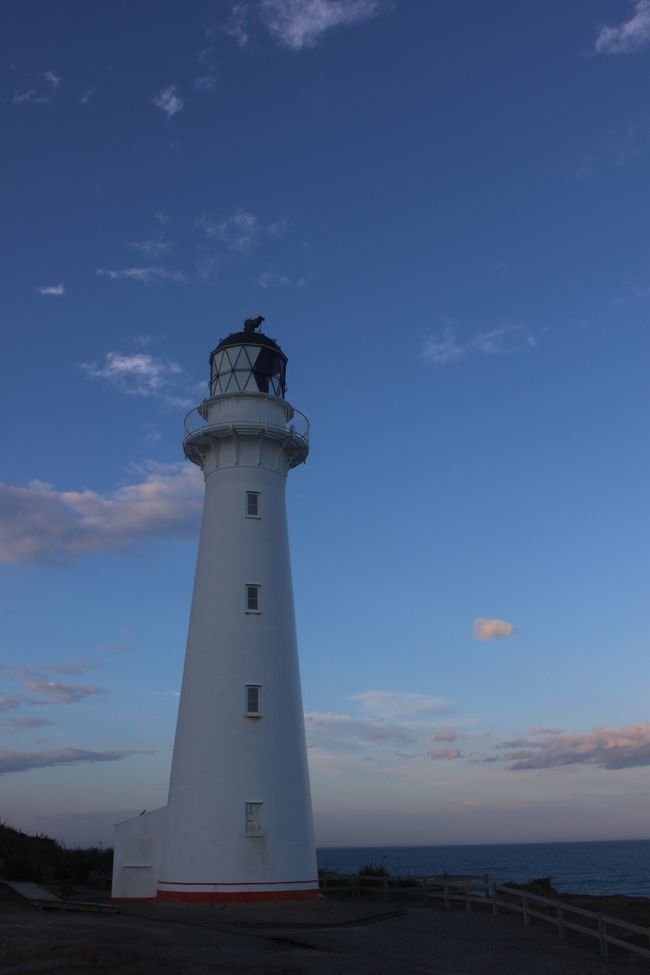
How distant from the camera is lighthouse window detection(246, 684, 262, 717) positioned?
2158 cm

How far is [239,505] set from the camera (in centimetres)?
2353

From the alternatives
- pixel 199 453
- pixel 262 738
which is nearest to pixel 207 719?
pixel 262 738

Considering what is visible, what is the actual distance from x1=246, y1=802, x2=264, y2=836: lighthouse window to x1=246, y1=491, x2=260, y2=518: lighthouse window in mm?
7551

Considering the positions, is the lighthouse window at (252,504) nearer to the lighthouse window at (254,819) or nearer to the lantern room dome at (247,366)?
the lantern room dome at (247,366)

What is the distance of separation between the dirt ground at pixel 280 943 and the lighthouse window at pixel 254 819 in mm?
1676

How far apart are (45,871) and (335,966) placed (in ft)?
62.6

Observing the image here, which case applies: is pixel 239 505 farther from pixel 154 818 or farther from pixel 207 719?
pixel 154 818

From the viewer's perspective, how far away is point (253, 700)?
21.8 metres

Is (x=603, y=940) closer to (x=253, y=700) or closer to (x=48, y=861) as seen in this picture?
(x=253, y=700)

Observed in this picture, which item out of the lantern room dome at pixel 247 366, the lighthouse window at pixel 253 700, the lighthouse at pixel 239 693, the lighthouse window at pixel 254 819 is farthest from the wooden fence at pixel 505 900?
the lantern room dome at pixel 247 366

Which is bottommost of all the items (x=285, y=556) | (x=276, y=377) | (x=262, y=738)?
(x=262, y=738)

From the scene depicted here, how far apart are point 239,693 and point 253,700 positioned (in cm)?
41

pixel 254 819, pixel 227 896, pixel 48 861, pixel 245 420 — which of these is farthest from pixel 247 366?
pixel 48 861

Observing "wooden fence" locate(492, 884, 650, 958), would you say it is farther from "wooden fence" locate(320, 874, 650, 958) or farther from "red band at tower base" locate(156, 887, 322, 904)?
"red band at tower base" locate(156, 887, 322, 904)
